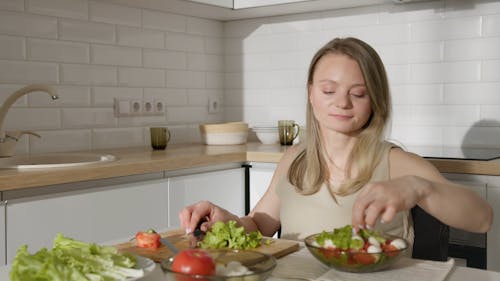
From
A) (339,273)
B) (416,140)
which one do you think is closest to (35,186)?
(339,273)

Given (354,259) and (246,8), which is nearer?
(354,259)

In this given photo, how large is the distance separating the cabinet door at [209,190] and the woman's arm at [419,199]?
3.37ft

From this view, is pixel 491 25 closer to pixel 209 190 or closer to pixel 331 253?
pixel 209 190

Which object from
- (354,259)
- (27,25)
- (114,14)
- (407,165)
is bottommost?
(354,259)

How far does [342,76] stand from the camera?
5.55ft

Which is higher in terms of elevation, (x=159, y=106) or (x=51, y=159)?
(x=159, y=106)

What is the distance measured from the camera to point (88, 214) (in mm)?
2121

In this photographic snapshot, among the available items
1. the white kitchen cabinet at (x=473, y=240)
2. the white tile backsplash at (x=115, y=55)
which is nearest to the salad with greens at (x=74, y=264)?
the white kitchen cabinet at (x=473, y=240)

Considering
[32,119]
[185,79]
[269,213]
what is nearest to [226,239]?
[269,213]

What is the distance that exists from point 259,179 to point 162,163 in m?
Result: 0.53

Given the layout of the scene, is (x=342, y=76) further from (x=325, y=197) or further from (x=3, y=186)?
(x=3, y=186)

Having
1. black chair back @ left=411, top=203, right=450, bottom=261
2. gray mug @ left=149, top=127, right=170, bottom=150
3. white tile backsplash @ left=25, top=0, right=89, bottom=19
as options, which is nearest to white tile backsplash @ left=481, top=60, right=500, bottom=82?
black chair back @ left=411, top=203, right=450, bottom=261

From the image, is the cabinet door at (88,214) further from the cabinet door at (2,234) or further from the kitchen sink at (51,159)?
the kitchen sink at (51,159)

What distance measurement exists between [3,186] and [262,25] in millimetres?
1998
